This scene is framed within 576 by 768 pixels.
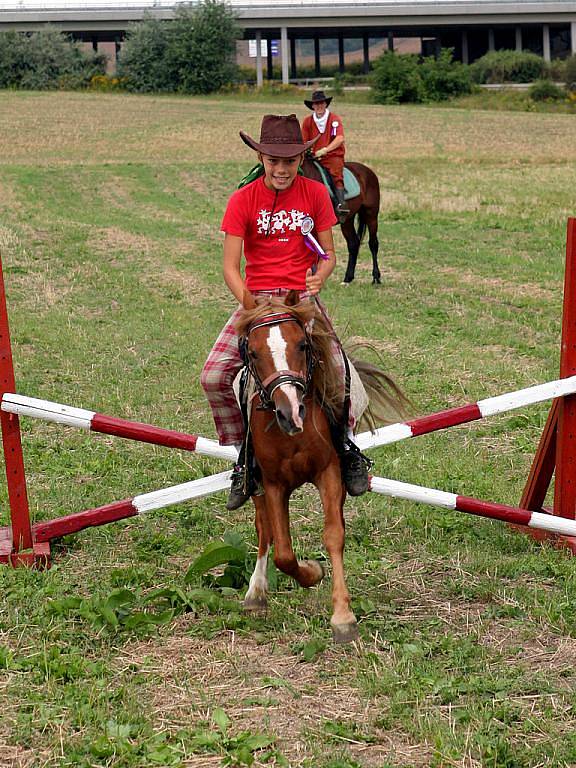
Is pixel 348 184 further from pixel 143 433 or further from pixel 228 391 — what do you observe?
pixel 228 391

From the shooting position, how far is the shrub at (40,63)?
2653 inches

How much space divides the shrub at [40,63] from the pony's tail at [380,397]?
6585 cm

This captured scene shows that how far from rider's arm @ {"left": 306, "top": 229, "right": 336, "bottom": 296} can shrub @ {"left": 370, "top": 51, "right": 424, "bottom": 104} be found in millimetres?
58421

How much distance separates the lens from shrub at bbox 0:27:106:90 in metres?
67.4

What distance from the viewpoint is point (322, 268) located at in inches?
207

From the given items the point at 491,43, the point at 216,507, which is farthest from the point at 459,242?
the point at 491,43

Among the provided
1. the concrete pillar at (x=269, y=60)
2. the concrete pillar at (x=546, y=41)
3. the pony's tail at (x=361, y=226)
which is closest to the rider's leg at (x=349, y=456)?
the pony's tail at (x=361, y=226)

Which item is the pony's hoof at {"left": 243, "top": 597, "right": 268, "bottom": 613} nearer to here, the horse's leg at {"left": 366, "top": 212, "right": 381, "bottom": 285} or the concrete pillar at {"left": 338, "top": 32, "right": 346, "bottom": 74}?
the horse's leg at {"left": 366, "top": 212, "right": 381, "bottom": 285}

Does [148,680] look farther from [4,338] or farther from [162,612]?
[4,338]

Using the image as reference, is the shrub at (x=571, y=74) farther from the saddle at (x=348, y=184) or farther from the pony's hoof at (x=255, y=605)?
the pony's hoof at (x=255, y=605)

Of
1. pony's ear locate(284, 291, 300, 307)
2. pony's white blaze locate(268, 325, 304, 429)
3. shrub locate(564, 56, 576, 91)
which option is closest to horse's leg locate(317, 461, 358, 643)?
pony's white blaze locate(268, 325, 304, 429)

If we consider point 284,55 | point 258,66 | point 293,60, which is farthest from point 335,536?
point 293,60

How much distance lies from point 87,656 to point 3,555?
1302 millimetres

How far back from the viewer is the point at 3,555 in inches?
236
